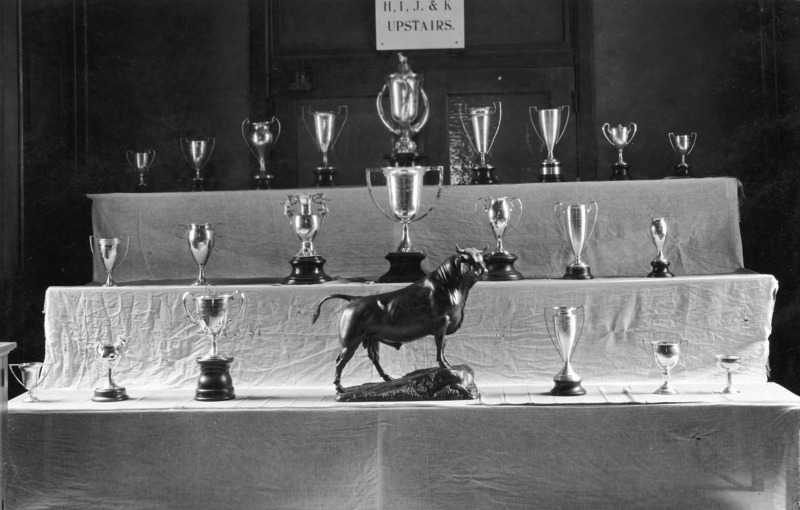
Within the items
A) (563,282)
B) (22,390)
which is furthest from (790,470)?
(22,390)

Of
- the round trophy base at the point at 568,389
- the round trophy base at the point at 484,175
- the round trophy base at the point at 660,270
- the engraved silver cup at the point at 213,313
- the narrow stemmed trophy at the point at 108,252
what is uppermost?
the round trophy base at the point at 484,175

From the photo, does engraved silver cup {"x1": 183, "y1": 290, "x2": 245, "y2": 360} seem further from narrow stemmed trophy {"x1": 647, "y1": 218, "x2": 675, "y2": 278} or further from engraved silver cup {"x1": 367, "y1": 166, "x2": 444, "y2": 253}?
narrow stemmed trophy {"x1": 647, "y1": 218, "x2": 675, "y2": 278}

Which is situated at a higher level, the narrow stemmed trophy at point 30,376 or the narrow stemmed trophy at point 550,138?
the narrow stemmed trophy at point 550,138

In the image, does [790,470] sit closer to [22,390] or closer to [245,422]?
[245,422]

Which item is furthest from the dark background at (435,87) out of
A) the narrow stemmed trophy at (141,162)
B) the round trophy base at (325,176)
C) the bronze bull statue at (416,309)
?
the bronze bull statue at (416,309)

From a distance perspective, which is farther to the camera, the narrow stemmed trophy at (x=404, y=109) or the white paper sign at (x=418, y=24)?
the white paper sign at (x=418, y=24)

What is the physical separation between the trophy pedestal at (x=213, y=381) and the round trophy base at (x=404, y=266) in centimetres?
63

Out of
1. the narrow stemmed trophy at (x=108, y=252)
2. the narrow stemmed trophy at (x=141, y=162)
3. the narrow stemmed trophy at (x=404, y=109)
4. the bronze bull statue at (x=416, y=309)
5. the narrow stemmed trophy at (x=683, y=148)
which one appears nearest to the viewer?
the bronze bull statue at (x=416, y=309)

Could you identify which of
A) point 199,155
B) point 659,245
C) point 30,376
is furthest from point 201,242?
point 659,245

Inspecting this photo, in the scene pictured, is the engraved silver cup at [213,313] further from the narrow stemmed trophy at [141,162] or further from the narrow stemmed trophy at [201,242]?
the narrow stemmed trophy at [141,162]

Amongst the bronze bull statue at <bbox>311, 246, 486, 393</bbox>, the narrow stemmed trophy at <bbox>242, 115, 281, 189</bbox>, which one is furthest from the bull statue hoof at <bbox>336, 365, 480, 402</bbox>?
the narrow stemmed trophy at <bbox>242, 115, 281, 189</bbox>

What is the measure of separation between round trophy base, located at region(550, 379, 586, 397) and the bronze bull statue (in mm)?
391

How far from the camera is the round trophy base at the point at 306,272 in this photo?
3160 millimetres

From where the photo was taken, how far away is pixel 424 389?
275 cm
